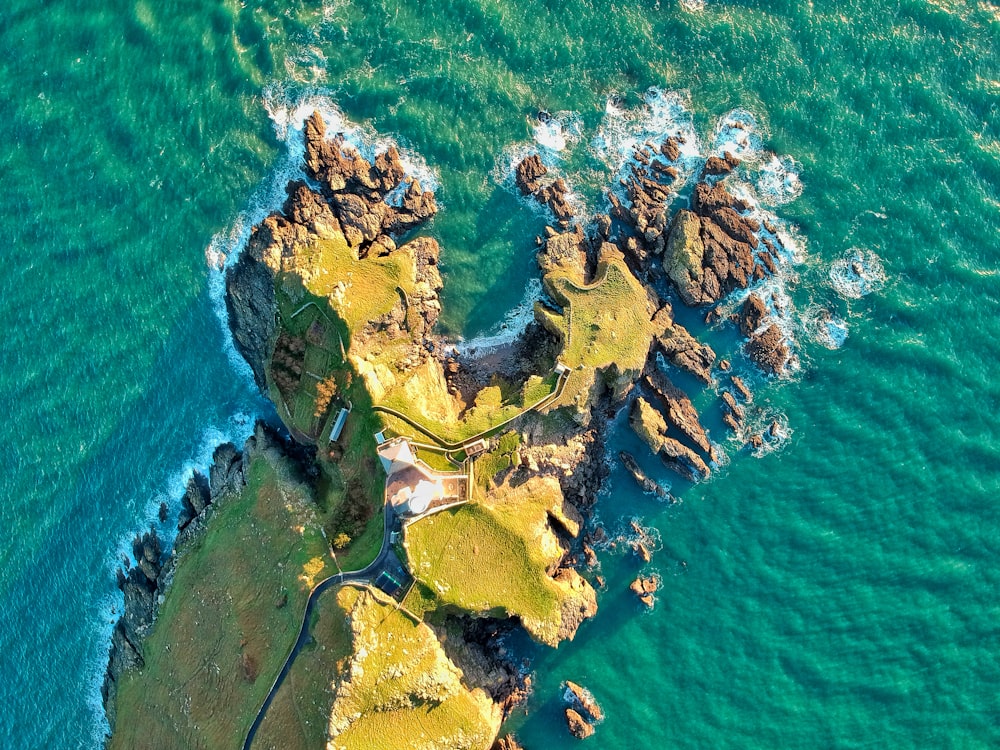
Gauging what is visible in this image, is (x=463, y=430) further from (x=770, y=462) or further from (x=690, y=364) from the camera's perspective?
(x=770, y=462)

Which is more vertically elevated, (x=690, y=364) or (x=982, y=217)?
(x=982, y=217)

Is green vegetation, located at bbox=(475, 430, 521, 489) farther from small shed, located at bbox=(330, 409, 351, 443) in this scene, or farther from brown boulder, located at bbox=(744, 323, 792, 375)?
brown boulder, located at bbox=(744, 323, 792, 375)

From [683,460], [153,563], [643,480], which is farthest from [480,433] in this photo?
[153,563]

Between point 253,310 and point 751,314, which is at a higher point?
point 253,310

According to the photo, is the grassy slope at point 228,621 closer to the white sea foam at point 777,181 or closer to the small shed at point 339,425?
the small shed at point 339,425

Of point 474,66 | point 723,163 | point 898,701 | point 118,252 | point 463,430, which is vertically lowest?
point 898,701

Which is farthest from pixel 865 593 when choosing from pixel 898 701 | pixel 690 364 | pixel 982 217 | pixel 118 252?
pixel 118 252

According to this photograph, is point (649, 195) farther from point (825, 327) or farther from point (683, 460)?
point (683, 460)
